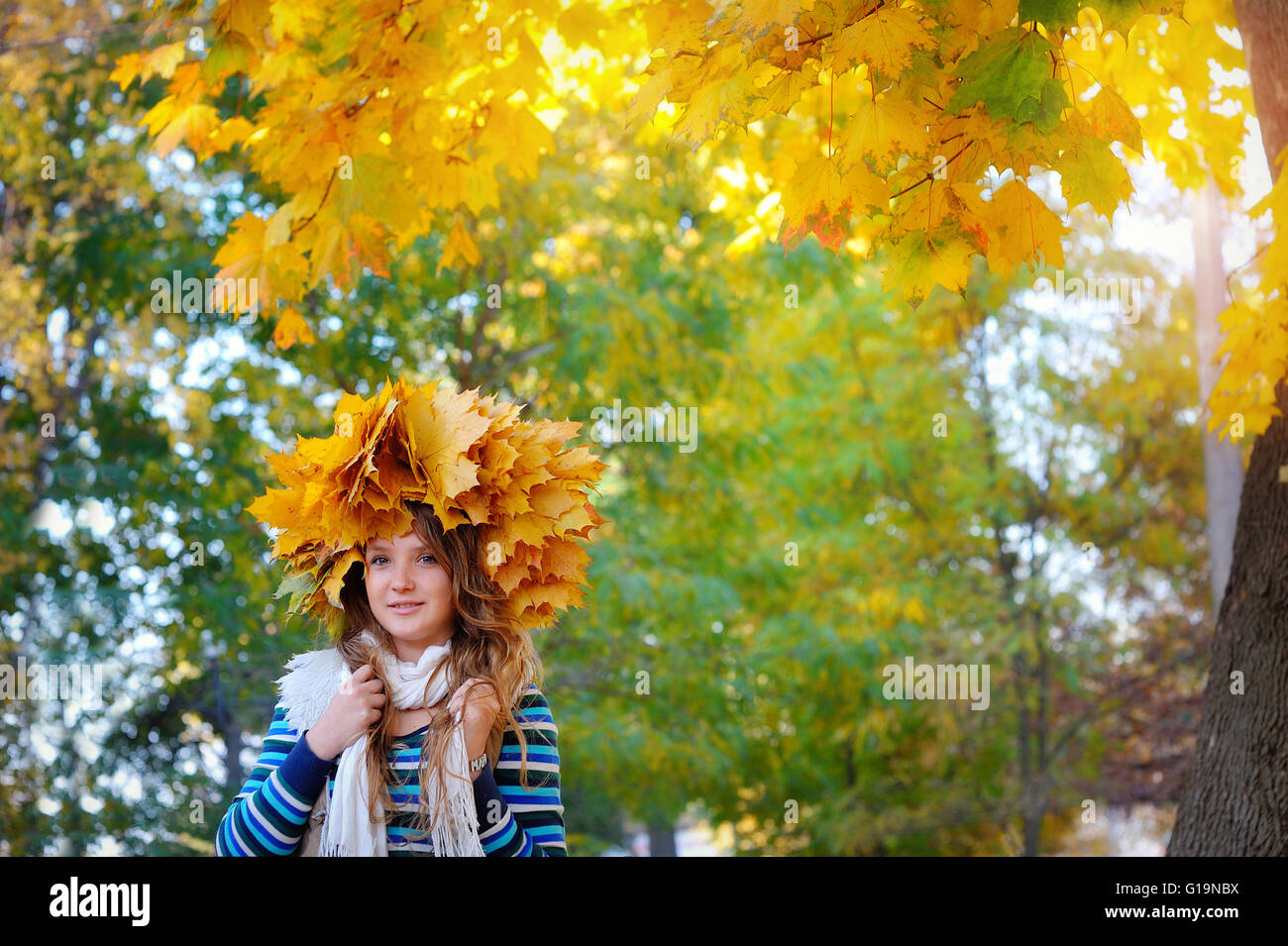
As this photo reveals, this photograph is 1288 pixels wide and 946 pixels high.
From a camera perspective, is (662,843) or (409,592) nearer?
(409,592)

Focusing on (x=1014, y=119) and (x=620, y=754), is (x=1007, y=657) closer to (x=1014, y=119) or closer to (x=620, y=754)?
(x=620, y=754)

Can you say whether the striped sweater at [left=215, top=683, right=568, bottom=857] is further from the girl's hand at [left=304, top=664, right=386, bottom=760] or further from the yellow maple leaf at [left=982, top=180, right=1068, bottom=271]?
the yellow maple leaf at [left=982, top=180, right=1068, bottom=271]

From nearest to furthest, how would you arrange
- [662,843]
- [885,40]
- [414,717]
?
[414,717], [885,40], [662,843]

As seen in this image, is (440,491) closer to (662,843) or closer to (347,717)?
(347,717)

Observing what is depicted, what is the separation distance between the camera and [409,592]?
8.18 feet

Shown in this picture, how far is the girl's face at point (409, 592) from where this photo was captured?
248 centimetres

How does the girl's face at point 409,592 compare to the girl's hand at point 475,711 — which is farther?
the girl's face at point 409,592

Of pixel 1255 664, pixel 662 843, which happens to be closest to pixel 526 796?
pixel 1255 664

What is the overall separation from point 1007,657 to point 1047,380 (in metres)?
2.52

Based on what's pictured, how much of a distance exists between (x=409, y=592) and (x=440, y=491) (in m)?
0.23

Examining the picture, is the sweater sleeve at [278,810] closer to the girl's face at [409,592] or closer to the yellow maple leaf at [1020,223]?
the girl's face at [409,592]

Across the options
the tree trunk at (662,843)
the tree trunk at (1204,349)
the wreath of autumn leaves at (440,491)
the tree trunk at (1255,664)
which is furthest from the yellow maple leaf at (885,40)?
the tree trunk at (662,843)

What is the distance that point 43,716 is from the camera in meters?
8.12

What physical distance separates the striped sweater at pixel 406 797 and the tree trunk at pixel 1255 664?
90.6 inches
